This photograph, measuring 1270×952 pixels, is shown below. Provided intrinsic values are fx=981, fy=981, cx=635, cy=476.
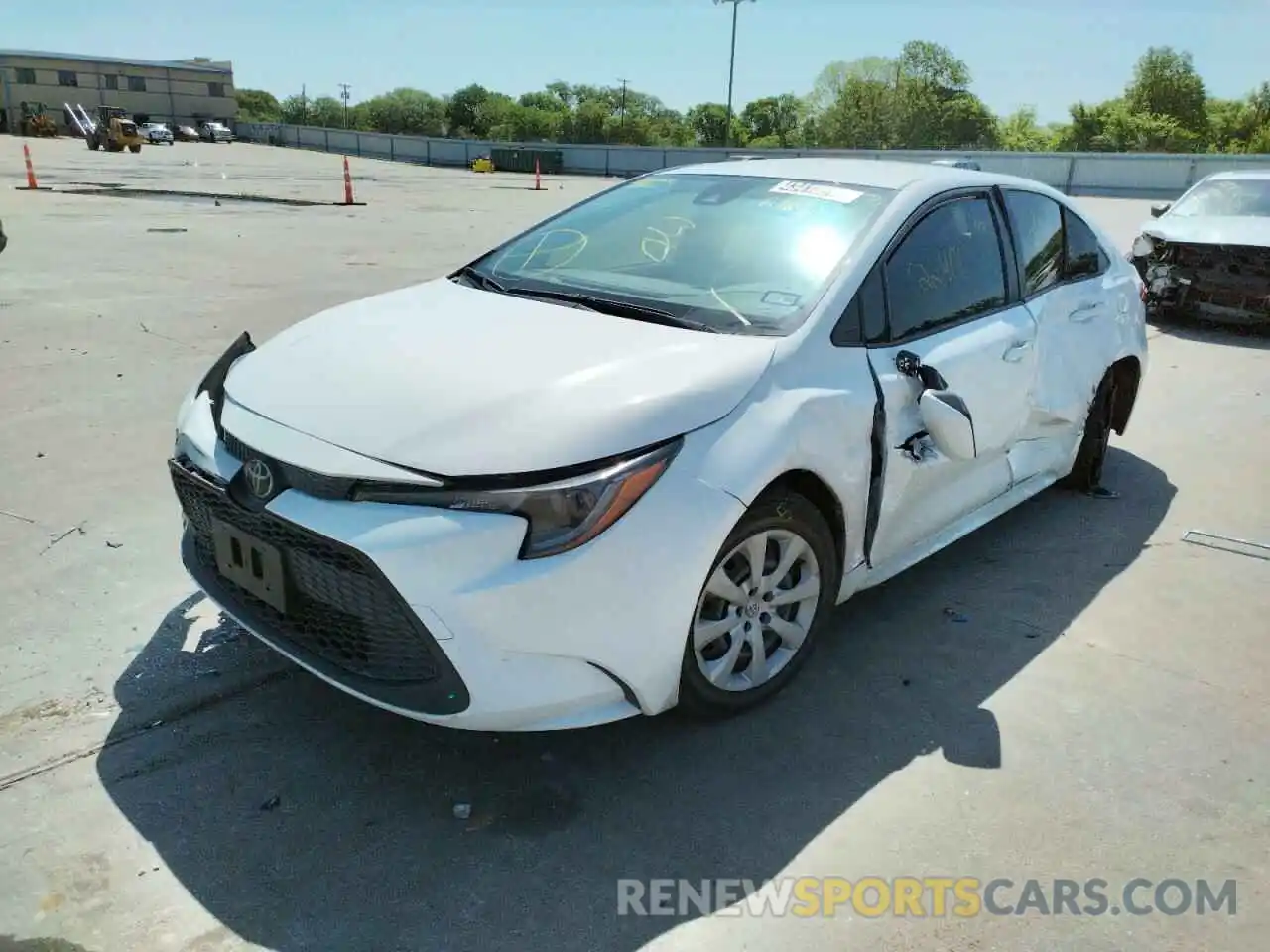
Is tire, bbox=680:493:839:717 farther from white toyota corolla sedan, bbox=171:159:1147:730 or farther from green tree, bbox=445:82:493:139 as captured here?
green tree, bbox=445:82:493:139

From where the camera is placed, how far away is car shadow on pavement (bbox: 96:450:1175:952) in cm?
223

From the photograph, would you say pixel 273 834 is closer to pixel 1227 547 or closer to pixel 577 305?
pixel 577 305

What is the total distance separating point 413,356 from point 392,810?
1.24m

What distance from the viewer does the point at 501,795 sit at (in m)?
2.62

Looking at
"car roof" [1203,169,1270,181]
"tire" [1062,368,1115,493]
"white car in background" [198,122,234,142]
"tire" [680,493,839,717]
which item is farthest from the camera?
"white car in background" [198,122,234,142]

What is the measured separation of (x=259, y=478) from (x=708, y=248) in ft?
5.77

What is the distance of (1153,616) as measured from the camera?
3.78 metres

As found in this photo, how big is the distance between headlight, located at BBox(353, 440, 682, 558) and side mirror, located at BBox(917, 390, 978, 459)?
4.18 ft

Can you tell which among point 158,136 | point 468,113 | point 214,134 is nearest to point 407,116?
point 468,113

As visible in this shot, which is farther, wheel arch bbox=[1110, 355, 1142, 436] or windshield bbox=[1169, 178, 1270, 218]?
windshield bbox=[1169, 178, 1270, 218]

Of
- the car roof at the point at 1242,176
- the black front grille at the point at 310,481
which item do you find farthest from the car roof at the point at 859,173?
the car roof at the point at 1242,176

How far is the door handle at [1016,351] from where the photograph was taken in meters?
3.76

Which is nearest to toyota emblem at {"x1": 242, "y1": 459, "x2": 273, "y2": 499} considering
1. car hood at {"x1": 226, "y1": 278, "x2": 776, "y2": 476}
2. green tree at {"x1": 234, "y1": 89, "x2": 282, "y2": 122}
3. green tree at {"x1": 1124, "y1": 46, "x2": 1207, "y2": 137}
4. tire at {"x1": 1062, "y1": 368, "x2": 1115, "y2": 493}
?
car hood at {"x1": 226, "y1": 278, "x2": 776, "y2": 476}

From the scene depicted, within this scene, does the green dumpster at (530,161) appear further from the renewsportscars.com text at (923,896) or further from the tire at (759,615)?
the renewsportscars.com text at (923,896)
